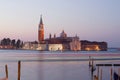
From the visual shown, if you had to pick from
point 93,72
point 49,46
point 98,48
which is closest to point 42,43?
point 49,46

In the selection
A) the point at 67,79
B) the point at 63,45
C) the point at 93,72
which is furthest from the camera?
the point at 63,45

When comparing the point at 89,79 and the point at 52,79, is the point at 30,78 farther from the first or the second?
the point at 89,79

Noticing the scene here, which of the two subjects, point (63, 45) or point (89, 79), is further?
point (63, 45)

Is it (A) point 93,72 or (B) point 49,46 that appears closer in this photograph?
(A) point 93,72

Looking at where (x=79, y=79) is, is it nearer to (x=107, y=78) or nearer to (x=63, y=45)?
(x=107, y=78)

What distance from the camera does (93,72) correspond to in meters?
37.4

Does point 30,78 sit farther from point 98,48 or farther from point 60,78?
point 98,48

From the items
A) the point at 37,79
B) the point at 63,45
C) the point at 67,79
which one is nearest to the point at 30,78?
the point at 37,79

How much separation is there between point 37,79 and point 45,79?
2.54 ft

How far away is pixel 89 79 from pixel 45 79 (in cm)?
410

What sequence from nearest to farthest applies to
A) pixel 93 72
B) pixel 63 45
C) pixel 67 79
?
pixel 67 79
pixel 93 72
pixel 63 45

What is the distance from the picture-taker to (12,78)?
3111cm

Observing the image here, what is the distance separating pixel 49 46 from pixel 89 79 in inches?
4089

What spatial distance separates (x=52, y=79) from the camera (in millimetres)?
32906
